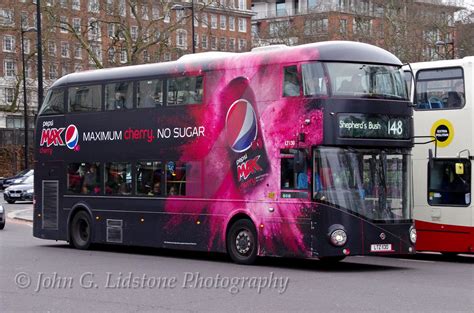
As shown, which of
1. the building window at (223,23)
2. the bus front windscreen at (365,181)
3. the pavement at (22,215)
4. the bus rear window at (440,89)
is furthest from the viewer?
the building window at (223,23)

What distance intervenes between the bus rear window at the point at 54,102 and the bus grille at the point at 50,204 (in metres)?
1.67

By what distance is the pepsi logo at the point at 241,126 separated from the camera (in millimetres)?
19344

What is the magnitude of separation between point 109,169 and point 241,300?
954 centimetres

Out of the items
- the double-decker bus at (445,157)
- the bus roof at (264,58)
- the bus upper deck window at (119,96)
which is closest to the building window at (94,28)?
the bus upper deck window at (119,96)

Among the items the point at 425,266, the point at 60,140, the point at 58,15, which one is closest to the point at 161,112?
the point at 60,140

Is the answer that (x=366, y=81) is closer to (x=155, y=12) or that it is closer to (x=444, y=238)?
(x=444, y=238)

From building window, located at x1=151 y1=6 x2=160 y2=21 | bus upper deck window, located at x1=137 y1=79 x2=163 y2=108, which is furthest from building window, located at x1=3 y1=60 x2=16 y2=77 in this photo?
bus upper deck window, located at x1=137 y1=79 x2=163 y2=108

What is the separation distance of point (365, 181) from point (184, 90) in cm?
466

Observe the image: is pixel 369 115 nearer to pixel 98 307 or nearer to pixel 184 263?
pixel 184 263

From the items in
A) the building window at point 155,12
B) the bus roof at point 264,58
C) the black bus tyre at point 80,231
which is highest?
the building window at point 155,12

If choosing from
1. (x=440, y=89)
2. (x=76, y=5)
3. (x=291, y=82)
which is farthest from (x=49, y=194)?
(x=76, y=5)

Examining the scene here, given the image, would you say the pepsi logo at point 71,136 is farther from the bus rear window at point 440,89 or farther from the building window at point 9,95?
the building window at point 9,95

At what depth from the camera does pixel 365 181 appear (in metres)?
18.2

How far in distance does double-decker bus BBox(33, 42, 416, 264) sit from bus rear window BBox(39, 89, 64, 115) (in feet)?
0.86
